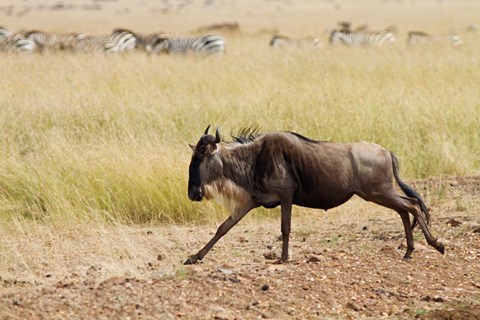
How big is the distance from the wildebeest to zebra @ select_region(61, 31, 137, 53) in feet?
60.0

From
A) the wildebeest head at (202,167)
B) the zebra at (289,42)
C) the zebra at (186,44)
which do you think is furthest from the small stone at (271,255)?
the zebra at (289,42)

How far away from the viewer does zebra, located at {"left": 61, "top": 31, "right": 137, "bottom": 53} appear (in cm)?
2575

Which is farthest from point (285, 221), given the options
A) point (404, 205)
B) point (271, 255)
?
point (404, 205)

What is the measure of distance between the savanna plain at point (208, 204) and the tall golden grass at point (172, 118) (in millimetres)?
25

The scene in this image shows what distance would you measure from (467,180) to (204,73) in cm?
747

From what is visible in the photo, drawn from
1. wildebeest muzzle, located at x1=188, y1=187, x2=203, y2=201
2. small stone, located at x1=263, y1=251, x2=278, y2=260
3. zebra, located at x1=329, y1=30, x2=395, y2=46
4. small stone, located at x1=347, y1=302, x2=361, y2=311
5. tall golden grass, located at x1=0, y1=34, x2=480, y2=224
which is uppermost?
wildebeest muzzle, located at x1=188, y1=187, x2=203, y2=201

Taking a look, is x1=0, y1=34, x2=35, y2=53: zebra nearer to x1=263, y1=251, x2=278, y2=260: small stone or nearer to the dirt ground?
the dirt ground

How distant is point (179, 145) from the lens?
32.6 ft

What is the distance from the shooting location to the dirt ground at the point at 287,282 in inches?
213

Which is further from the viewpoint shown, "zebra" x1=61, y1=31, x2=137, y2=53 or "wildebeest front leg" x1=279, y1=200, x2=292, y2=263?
"zebra" x1=61, y1=31, x2=137, y2=53

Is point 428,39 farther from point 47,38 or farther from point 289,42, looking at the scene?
point 47,38

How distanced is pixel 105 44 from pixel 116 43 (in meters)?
1.16

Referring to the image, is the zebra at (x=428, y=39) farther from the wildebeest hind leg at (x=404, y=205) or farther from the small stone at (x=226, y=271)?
the small stone at (x=226, y=271)

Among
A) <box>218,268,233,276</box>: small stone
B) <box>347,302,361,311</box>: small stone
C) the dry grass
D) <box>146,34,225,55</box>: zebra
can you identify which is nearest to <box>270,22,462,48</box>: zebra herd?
<box>146,34,225,55</box>: zebra
